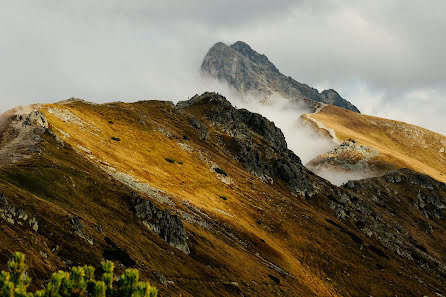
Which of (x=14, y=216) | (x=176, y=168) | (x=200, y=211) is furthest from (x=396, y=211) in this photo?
(x=14, y=216)

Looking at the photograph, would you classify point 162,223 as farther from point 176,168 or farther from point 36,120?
point 176,168

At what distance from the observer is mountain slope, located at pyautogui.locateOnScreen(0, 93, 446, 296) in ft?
126

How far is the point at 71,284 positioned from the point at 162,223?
37524 millimetres

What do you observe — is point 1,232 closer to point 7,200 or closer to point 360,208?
point 7,200

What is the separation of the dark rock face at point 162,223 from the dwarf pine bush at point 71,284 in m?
35.0

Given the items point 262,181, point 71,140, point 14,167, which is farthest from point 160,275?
point 262,181

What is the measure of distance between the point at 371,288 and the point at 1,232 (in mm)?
79238

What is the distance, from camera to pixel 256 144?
150750 mm

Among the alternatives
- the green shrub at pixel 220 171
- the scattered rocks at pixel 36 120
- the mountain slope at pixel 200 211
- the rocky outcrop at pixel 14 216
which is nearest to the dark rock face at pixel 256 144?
the mountain slope at pixel 200 211

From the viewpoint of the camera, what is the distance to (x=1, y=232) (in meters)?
28.5

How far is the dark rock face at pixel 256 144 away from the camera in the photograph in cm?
13038

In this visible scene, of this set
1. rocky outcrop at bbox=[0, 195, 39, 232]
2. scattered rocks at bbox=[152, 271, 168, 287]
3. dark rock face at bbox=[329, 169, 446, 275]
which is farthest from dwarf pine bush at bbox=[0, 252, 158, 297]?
dark rock face at bbox=[329, 169, 446, 275]

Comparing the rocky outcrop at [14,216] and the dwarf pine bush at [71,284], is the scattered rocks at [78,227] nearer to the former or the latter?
the rocky outcrop at [14,216]

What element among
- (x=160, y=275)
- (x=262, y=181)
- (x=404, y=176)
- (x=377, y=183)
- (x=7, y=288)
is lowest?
(x=160, y=275)
